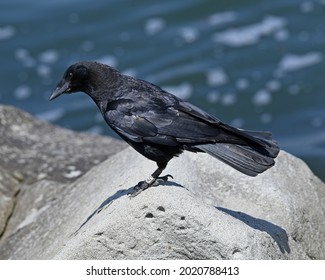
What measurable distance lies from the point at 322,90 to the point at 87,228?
27.4 ft

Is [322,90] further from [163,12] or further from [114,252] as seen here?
[114,252]

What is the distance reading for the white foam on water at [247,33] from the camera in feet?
46.9

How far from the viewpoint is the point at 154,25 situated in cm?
1490

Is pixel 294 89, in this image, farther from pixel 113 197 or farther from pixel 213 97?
pixel 113 197

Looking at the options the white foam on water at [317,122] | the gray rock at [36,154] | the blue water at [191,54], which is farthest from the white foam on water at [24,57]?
the gray rock at [36,154]

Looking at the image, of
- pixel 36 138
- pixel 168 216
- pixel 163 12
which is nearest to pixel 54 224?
pixel 168 216

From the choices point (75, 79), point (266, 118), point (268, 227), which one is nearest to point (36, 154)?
point (75, 79)

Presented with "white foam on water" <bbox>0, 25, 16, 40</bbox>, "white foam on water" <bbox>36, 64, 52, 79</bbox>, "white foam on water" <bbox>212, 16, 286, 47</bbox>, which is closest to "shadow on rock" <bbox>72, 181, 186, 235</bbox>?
"white foam on water" <bbox>36, 64, 52, 79</bbox>

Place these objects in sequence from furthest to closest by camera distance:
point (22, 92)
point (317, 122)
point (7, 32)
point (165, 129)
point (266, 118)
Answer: point (7, 32), point (22, 92), point (266, 118), point (317, 122), point (165, 129)

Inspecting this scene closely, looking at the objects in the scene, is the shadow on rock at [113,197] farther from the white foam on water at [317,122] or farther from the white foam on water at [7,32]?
the white foam on water at [7,32]

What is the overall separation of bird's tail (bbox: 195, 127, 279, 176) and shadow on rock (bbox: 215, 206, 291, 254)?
1.15 feet

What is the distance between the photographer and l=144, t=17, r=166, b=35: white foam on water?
14.8 metres

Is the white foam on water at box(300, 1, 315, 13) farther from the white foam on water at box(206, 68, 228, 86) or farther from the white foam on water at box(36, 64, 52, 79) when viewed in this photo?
the white foam on water at box(36, 64, 52, 79)

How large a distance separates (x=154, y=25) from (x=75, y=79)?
30.0 feet
